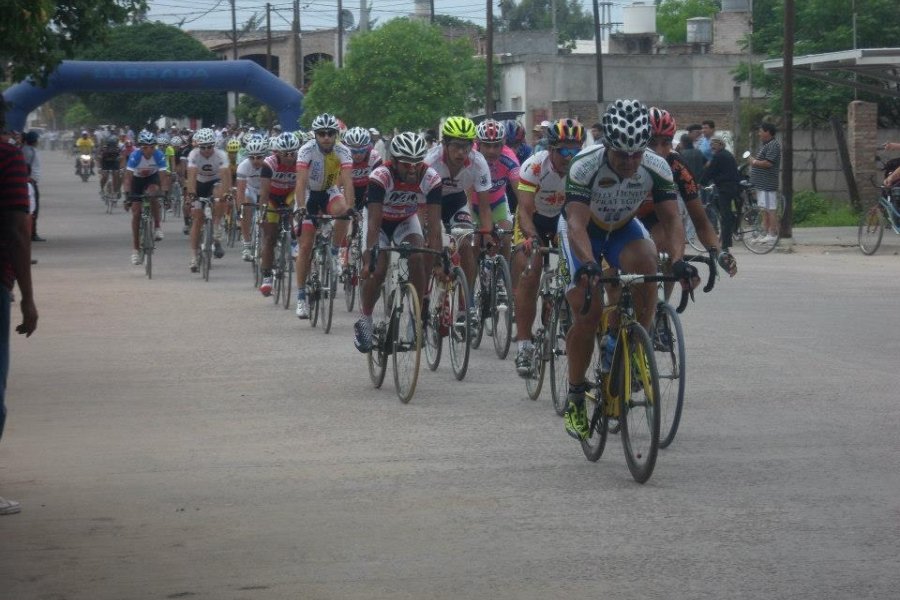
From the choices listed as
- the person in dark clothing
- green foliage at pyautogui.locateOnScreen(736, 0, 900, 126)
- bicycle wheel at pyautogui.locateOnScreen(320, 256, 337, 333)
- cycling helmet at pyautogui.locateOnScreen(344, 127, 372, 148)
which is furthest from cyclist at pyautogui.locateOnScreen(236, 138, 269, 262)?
green foliage at pyautogui.locateOnScreen(736, 0, 900, 126)

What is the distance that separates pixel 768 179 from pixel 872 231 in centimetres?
278

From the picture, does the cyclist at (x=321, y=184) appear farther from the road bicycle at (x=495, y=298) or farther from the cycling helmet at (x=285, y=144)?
the road bicycle at (x=495, y=298)

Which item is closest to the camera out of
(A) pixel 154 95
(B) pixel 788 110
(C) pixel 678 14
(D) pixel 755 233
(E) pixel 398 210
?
(E) pixel 398 210

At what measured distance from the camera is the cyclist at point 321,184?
15.8 metres

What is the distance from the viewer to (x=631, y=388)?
8000 millimetres

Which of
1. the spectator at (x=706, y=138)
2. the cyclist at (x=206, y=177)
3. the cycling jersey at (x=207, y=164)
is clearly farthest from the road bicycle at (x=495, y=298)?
the spectator at (x=706, y=138)

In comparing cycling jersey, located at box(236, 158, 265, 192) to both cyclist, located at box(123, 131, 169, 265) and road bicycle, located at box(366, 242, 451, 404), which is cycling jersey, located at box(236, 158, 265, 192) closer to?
cyclist, located at box(123, 131, 169, 265)

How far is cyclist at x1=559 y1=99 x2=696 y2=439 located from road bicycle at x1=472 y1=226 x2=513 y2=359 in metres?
3.54

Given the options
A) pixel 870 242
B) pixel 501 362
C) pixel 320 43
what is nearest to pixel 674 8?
pixel 320 43

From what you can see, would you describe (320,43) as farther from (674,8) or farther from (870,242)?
(870,242)

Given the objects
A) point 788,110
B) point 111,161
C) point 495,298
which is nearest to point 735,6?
point 111,161

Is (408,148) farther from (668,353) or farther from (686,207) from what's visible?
(668,353)

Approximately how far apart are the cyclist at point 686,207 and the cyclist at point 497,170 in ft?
8.35

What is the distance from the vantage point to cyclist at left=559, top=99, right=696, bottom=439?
812 centimetres
